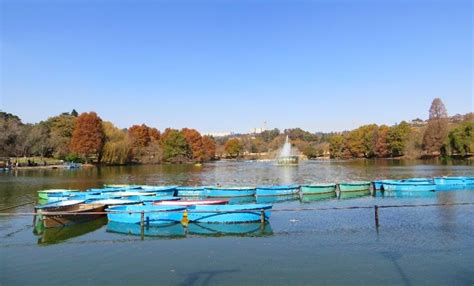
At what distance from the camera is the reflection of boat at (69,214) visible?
2308cm

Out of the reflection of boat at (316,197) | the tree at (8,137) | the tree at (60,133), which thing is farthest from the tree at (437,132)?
the tree at (8,137)

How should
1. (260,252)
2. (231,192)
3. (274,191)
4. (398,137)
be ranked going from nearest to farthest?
(260,252) → (274,191) → (231,192) → (398,137)

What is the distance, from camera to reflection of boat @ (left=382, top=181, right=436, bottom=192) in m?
38.5

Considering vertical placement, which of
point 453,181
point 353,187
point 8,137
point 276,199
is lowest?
point 276,199

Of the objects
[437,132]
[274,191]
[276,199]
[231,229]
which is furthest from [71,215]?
[437,132]

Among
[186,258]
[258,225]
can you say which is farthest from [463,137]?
[186,258]

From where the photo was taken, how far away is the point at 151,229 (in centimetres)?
2262

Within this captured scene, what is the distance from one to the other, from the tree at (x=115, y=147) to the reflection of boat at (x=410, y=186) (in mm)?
82971

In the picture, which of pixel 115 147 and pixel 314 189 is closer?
pixel 314 189

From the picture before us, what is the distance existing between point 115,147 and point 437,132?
90.5 meters

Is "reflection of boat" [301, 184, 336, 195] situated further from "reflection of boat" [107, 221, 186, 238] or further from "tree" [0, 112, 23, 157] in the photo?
"tree" [0, 112, 23, 157]

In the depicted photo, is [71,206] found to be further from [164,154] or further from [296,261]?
[164,154]

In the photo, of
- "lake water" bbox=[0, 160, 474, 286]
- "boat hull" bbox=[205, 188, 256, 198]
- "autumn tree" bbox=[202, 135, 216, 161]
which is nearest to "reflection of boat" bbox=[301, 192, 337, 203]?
"boat hull" bbox=[205, 188, 256, 198]

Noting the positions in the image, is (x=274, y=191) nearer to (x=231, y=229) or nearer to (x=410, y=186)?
(x=410, y=186)
